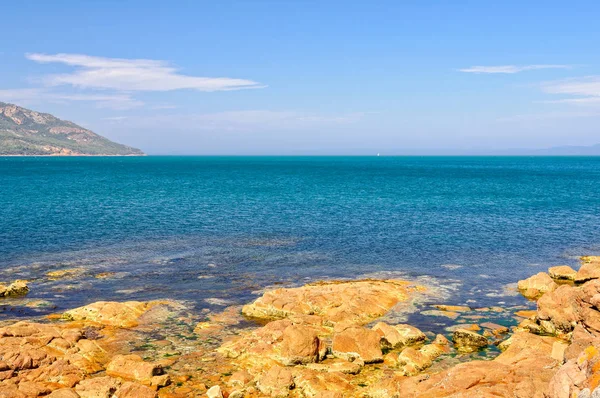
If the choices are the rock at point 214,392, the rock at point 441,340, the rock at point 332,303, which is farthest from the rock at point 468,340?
the rock at point 214,392

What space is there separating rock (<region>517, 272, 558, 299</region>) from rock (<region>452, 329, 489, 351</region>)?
516 inches

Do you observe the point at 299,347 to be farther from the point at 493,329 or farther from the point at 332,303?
the point at 493,329

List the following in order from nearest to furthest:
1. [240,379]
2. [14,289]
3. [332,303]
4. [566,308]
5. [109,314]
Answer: [240,379]
[566,308]
[109,314]
[332,303]
[14,289]

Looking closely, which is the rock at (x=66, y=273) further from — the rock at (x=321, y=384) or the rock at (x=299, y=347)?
the rock at (x=321, y=384)

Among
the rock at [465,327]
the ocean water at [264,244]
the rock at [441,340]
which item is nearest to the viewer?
the rock at [441,340]

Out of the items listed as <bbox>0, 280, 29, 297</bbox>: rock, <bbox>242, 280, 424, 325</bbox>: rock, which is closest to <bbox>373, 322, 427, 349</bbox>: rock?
<bbox>242, 280, 424, 325</bbox>: rock

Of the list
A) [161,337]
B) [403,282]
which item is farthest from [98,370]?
[403,282]

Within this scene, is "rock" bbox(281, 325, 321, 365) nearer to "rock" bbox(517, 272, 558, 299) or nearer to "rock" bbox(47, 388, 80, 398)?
"rock" bbox(47, 388, 80, 398)

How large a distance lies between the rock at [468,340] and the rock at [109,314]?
2123 centimetres

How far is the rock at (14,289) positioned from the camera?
38.7 metres

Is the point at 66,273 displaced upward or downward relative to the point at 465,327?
upward

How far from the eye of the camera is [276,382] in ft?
77.7

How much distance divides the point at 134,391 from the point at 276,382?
665 cm

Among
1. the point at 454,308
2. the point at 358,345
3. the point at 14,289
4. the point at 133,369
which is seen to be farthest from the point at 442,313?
the point at 14,289
